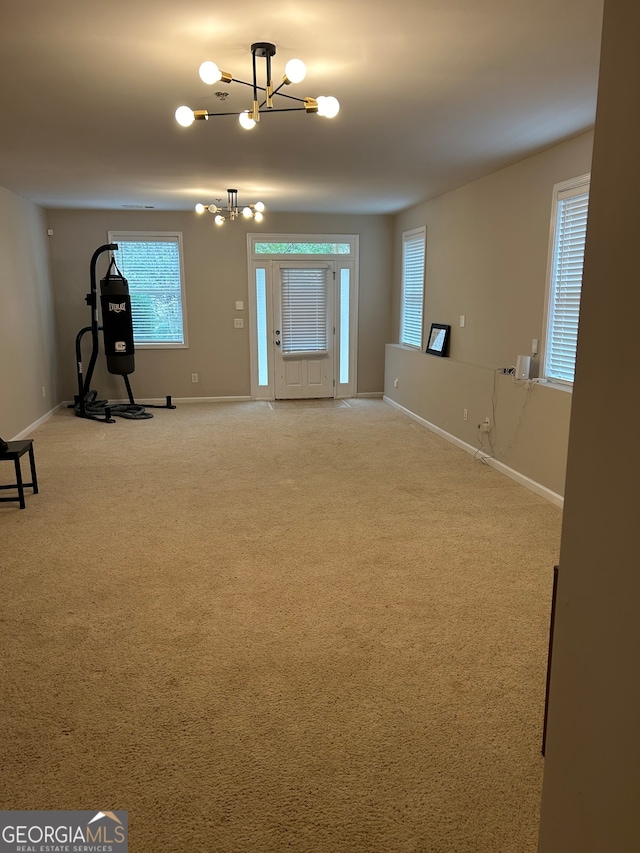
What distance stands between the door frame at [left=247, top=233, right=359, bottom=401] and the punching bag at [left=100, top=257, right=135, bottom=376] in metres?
1.68

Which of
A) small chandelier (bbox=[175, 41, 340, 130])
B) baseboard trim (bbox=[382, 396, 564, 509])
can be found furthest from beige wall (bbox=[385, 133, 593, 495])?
small chandelier (bbox=[175, 41, 340, 130])

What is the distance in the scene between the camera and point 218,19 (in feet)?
7.86

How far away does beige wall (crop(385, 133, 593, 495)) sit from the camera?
4.43 meters

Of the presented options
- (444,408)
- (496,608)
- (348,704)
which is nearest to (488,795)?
(348,704)

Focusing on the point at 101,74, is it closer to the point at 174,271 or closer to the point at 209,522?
the point at 209,522

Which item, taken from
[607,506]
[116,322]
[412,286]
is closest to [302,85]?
[607,506]

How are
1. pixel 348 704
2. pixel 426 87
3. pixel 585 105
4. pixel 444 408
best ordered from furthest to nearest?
pixel 444 408, pixel 585 105, pixel 426 87, pixel 348 704

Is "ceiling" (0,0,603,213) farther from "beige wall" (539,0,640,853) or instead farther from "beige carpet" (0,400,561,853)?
"beige carpet" (0,400,561,853)

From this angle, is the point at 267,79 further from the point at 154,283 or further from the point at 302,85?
the point at 154,283

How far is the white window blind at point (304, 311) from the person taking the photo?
821 cm

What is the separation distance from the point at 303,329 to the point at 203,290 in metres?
1.47

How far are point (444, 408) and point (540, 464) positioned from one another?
1.89 metres

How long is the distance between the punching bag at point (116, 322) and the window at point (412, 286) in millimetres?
3580

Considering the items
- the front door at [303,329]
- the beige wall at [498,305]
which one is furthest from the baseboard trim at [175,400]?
the beige wall at [498,305]
